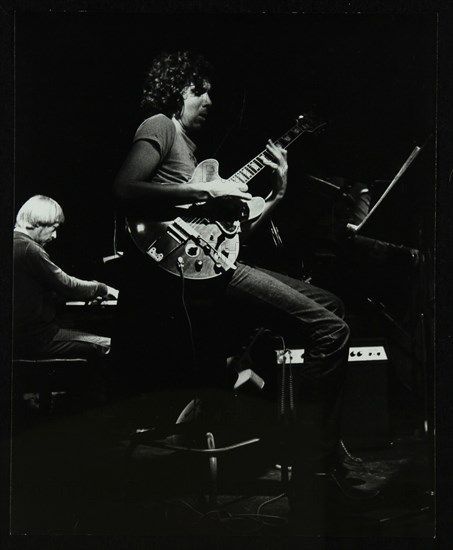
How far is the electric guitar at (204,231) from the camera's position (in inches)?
81.5

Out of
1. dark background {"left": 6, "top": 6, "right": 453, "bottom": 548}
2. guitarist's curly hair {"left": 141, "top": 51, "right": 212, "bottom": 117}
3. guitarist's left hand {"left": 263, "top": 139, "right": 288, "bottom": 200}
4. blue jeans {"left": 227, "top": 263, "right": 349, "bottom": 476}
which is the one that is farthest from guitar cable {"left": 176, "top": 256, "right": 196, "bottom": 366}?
guitarist's curly hair {"left": 141, "top": 51, "right": 212, "bottom": 117}

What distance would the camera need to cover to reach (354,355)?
209cm

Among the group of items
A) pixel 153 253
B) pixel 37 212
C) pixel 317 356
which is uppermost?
pixel 37 212

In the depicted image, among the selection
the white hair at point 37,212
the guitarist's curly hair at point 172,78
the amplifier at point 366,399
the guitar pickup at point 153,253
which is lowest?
the amplifier at point 366,399

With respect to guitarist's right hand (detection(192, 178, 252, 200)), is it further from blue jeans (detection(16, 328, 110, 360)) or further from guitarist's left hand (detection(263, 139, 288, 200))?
blue jeans (detection(16, 328, 110, 360))

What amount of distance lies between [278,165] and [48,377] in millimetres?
1091

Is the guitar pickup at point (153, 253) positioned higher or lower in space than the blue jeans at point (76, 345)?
higher

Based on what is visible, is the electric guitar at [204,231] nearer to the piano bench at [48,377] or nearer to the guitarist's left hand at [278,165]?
the guitarist's left hand at [278,165]

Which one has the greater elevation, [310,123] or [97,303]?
[310,123]

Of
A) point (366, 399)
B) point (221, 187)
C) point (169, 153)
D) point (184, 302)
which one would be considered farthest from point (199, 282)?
point (366, 399)

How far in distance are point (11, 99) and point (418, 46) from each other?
1458 millimetres

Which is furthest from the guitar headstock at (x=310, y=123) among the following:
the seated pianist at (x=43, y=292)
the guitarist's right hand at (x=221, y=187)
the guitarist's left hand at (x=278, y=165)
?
the seated pianist at (x=43, y=292)

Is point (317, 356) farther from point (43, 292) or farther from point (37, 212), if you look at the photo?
point (37, 212)

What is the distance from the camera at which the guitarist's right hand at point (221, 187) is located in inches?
82.0
